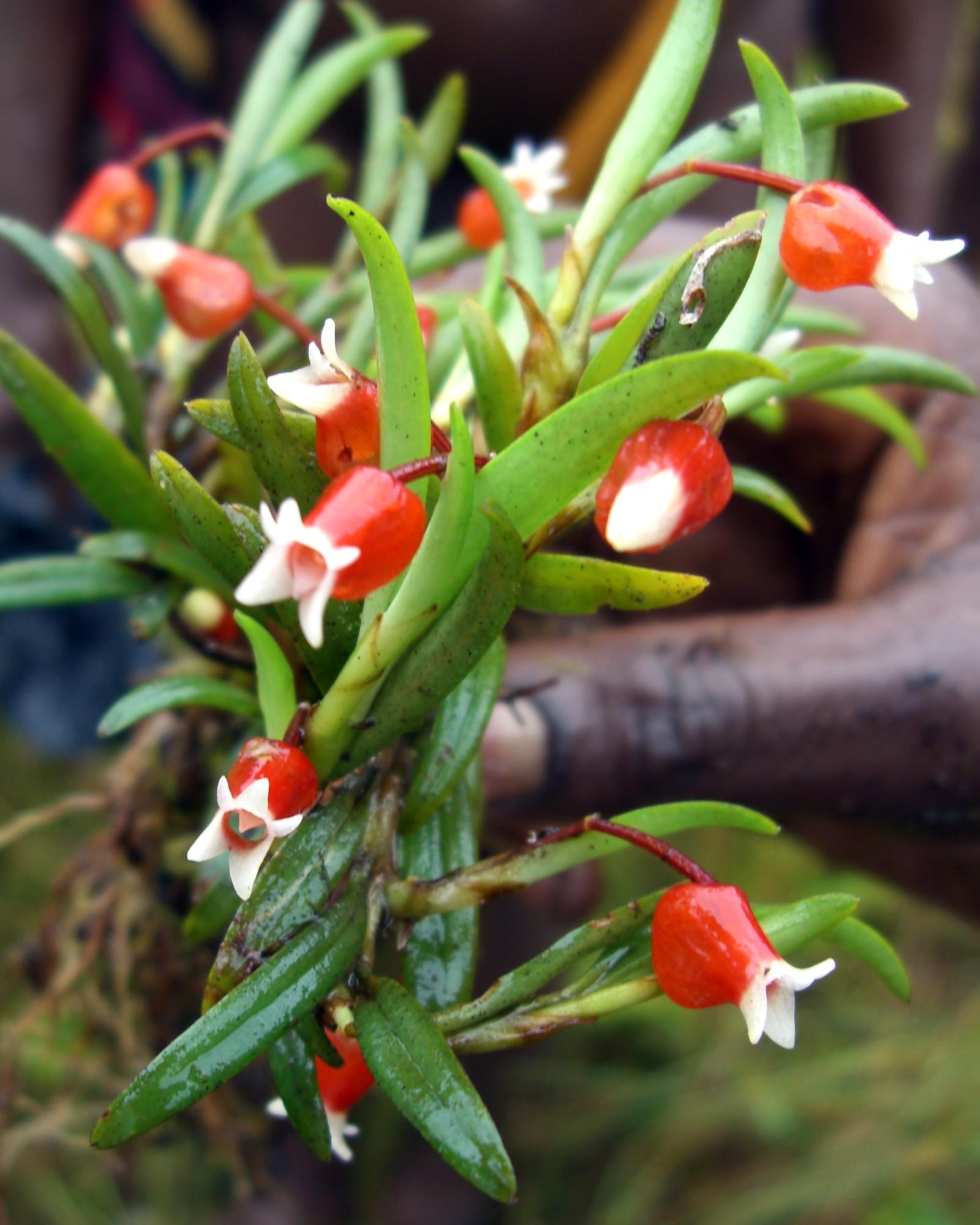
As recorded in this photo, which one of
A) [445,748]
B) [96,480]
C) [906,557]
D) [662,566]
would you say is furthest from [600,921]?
[662,566]

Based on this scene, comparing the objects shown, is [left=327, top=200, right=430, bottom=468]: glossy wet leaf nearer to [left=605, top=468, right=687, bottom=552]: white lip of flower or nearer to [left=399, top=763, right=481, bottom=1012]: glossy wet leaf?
[left=605, top=468, right=687, bottom=552]: white lip of flower

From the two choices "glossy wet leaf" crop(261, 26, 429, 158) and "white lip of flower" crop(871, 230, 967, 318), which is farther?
"glossy wet leaf" crop(261, 26, 429, 158)

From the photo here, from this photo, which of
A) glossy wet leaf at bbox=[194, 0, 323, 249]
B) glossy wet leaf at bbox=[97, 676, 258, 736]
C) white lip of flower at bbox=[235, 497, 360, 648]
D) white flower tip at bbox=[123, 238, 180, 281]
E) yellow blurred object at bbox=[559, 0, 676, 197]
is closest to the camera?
white lip of flower at bbox=[235, 497, 360, 648]

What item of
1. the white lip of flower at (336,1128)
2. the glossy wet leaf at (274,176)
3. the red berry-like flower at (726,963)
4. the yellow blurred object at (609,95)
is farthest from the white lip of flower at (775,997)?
the yellow blurred object at (609,95)

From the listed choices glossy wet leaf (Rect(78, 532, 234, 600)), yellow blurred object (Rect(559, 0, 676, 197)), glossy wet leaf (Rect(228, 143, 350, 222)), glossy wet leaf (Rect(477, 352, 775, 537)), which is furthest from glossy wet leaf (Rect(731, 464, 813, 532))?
yellow blurred object (Rect(559, 0, 676, 197))

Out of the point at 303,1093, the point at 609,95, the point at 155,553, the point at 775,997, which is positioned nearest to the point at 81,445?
the point at 155,553

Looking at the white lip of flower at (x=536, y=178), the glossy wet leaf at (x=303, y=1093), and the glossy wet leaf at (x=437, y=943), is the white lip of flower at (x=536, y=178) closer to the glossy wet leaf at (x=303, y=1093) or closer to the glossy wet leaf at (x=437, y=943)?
the glossy wet leaf at (x=437, y=943)
